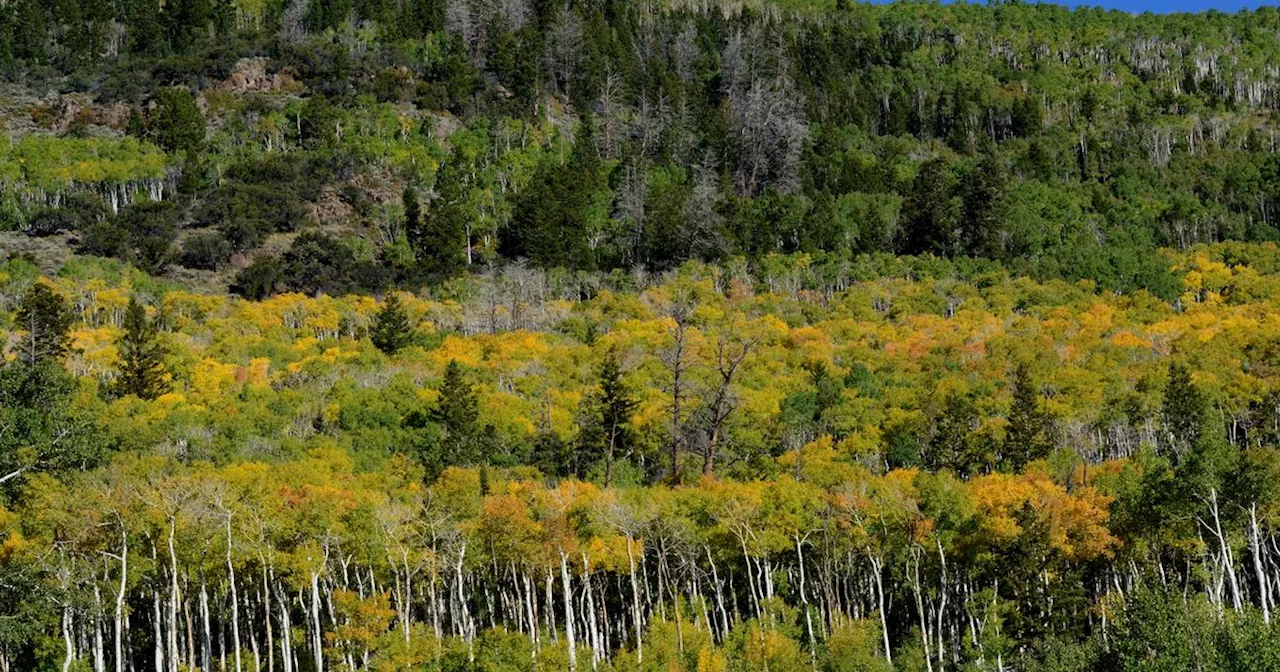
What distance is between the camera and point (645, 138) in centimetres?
16175

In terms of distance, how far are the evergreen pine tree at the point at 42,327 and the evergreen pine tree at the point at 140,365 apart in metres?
4.47

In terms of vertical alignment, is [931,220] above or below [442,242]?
above

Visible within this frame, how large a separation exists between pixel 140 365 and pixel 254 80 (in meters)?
83.4

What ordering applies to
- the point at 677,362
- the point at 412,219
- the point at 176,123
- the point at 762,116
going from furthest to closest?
the point at 762,116 < the point at 176,123 < the point at 412,219 < the point at 677,362

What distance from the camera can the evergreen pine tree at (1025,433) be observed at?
7081 cm

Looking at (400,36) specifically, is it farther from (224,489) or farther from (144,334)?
(224,489)

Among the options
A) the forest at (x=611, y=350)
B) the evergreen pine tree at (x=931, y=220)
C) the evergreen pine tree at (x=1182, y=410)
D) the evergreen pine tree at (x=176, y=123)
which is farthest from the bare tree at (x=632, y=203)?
the evergreen pine tree at (x=1182, y=410)

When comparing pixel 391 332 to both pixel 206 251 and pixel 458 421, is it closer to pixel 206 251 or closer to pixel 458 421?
pixel 458 421

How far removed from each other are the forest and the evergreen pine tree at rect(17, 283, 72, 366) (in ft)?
1.10

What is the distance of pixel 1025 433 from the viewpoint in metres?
71.0

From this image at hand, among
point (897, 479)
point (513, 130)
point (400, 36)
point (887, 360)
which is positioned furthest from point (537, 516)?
point (400, 36)

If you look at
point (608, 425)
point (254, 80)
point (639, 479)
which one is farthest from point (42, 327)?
point (254, 80)

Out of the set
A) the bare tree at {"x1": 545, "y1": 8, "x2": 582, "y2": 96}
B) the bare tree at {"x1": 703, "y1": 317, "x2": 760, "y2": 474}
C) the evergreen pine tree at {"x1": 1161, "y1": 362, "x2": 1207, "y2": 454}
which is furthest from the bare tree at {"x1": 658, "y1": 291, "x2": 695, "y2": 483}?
the bare tree at {"x1": 545, "y1": 8, "x2": 582, "y2": 96}

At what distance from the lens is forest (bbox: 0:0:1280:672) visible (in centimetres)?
5025
